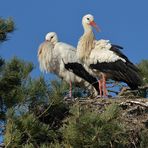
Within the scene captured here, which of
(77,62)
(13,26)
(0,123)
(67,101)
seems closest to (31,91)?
(0,123)

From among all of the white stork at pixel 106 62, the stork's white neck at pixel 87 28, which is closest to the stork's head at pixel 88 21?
the stork's white neck at pixel 87 28

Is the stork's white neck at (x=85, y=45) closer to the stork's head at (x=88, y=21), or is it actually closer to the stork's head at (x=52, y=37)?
the stork's head at (x=88, y=21)

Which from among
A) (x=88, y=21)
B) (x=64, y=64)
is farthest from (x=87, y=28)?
(x=64, y=64)

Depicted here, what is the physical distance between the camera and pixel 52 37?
10758mm

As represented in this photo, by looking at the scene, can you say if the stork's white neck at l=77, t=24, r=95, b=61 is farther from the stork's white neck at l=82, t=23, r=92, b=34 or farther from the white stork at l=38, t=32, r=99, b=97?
the white stork at l=38, t=32, r=99, b=97

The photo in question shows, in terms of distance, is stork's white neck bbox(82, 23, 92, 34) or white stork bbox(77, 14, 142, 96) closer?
white stork bbox(77, 14, 142, 96)

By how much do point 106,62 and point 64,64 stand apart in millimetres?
1095

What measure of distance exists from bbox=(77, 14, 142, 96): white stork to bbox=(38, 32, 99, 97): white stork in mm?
439

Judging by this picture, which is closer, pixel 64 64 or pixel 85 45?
pixel 85 45

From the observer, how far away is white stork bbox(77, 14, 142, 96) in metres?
8.98

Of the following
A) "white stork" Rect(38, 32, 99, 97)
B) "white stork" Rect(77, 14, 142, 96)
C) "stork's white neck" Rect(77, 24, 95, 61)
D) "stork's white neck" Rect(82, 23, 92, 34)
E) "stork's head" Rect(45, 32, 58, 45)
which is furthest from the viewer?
"stork's head" Rect(45, 32, 58, 45)

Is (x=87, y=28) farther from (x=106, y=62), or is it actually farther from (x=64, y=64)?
(x=106, y=62)

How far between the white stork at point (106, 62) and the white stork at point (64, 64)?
1.44 ft

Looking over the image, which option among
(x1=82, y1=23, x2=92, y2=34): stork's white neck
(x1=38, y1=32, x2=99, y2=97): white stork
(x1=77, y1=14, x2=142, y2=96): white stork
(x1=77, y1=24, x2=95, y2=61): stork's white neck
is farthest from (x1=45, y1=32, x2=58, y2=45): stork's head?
(x1=77, y1=14, x2=142, y2=96): white stork
